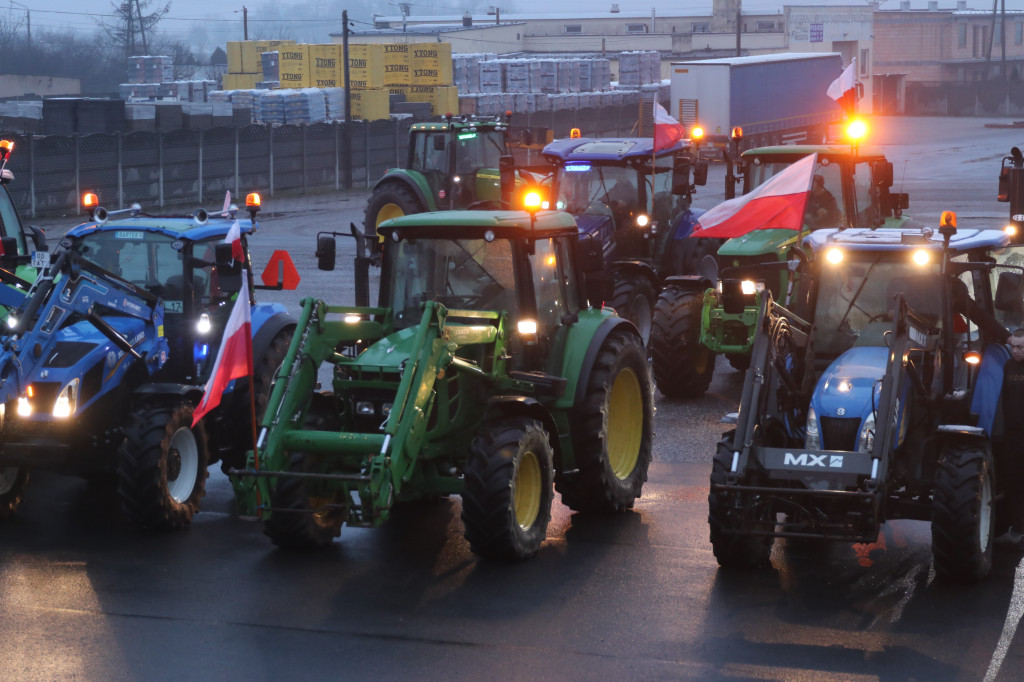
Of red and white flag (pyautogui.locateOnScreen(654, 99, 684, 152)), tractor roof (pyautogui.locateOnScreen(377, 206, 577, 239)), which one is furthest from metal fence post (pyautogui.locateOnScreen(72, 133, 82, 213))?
tractor roof (pyautogui.locateOnScreen(377, 206, 577, 239))

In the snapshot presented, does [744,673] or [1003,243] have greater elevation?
[1003,243]

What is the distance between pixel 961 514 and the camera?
8258 mm

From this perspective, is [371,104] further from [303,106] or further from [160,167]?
[160,167]

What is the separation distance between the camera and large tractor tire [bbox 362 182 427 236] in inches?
965

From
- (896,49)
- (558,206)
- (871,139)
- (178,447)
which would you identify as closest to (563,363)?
(178,447)

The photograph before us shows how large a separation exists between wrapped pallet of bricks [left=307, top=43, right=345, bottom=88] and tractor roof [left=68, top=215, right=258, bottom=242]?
3810 centimetres

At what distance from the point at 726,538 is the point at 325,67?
41927 millimetres

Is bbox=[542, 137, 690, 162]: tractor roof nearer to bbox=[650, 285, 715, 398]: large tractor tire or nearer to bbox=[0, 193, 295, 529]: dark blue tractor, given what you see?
bbox=[650, 285, 715, 398]: large tractor tire

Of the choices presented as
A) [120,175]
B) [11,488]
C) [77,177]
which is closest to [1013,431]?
[11,488]

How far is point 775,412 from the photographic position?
9242 mm

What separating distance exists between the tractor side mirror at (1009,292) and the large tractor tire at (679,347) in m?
5.81

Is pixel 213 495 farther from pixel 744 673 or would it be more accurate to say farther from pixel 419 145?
pixel 419 145

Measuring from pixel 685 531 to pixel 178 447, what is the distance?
3.66 m

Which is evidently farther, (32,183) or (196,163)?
(196,163)
